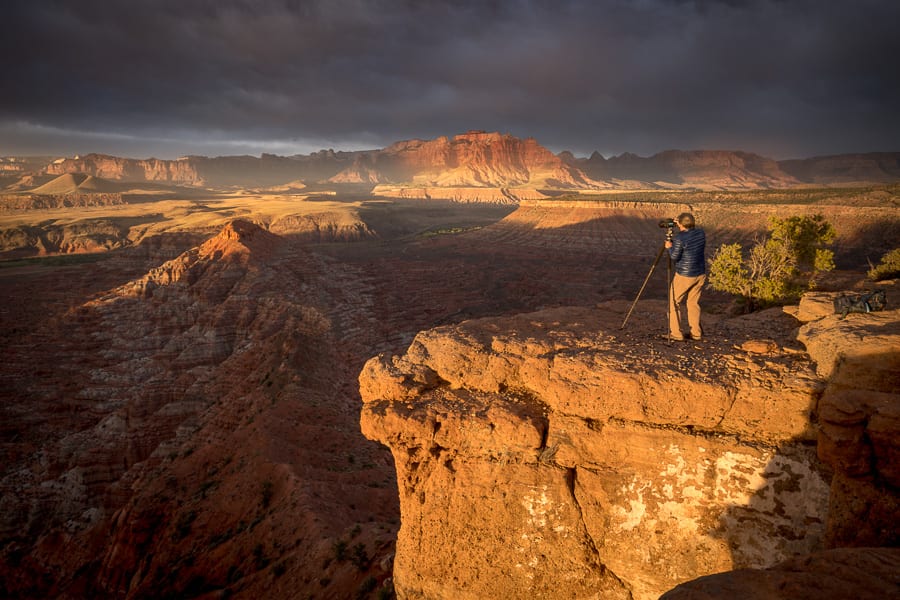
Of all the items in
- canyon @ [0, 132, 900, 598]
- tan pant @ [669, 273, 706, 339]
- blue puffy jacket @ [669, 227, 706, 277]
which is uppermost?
blue puffy jacket @ [669, 227, 706, 277]

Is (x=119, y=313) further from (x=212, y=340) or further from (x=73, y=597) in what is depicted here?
(x=73, y=597)

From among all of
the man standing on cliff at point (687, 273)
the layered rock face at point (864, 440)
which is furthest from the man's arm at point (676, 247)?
the layered rock face at point (864, 440)

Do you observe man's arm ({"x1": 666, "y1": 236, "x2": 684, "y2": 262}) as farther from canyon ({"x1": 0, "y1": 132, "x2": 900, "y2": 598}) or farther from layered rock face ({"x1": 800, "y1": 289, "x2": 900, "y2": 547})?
layered rock face ({"x1": 800, "y1": 289, "x2": 900, "y2": 547})

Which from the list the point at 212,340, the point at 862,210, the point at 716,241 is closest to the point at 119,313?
the point at 212,340

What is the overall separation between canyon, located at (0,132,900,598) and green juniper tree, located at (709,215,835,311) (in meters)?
1.60

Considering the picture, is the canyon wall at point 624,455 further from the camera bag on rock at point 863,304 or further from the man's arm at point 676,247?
the man's arm at point 676,247

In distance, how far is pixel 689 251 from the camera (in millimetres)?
8094

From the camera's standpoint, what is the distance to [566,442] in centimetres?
717

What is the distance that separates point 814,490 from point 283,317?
32781 mm

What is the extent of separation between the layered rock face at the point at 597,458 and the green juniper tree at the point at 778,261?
1076 cm

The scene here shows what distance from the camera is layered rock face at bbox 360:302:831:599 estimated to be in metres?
6.12

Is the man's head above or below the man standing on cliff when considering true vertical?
above

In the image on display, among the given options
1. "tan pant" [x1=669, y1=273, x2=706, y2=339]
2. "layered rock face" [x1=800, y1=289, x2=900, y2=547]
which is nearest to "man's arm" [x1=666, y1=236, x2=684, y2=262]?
"tan pant" [x1=669, y1=273, x2=706, y2=339]

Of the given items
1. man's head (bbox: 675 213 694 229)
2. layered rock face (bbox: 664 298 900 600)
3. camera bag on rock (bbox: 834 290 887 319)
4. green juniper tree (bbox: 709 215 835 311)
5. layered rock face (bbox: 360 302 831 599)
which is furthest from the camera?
green juniper tree (bbox: 709 215 835 311)
